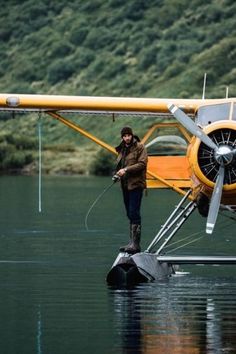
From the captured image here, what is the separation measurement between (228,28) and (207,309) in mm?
84055

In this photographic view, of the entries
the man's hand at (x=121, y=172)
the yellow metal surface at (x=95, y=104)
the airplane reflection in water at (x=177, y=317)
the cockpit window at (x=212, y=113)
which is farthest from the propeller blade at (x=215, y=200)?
the yellow metal surface at (x=95, y=104)

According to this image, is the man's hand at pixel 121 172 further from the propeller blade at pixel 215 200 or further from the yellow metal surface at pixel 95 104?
the yellow metal surface at pixel 95 104

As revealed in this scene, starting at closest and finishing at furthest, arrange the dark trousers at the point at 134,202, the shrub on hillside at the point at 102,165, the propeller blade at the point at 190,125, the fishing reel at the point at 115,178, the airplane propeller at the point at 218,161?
the airplane propeller at the point at 218,161 < the propeller blade at the point at 190,125 < the fishing reel at the point at 115,178 < the dark trousers at the point at 134,202 < the shrub on hillside at the point at 102,165

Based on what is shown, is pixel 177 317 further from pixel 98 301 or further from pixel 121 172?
pixel 121 172

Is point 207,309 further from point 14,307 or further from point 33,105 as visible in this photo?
point 33,105

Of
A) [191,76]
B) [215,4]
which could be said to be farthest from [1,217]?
[215,4]

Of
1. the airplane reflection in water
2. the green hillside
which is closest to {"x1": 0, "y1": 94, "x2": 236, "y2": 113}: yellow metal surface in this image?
the airplane reflection in water

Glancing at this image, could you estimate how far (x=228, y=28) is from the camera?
95.1m

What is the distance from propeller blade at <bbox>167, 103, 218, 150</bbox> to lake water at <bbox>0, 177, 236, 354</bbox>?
4.83ft

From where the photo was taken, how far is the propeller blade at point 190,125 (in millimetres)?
14109

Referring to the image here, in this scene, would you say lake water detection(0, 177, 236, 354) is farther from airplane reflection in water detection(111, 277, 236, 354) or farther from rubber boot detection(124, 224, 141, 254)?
rubber boot detection(124, 224, 141, 254)

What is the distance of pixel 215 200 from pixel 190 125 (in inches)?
35.6

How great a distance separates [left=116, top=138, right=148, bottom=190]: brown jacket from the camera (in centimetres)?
1473

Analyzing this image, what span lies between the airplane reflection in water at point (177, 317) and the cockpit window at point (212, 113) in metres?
1.73
